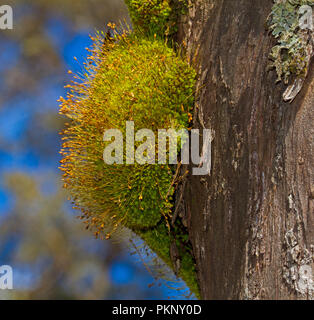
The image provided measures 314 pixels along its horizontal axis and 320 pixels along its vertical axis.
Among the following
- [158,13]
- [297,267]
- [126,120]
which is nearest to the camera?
[297,267]

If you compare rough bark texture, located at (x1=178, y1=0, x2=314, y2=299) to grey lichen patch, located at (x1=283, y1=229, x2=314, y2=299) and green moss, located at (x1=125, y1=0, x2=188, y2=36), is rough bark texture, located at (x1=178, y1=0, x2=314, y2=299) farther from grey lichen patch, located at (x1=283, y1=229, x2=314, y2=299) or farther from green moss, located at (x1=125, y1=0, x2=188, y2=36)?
green moss, located at (x1=125, y1=0, x2=188, y2=36)

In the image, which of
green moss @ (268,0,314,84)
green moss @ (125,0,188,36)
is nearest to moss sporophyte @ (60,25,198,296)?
green moss @ (125,0,188,36)

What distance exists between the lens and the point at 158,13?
5.21ft

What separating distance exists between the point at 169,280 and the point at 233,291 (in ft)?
2.26

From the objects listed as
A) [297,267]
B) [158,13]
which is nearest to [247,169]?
[297,267]

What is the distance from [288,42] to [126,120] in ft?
1.83

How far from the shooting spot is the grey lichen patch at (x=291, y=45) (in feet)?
3.59

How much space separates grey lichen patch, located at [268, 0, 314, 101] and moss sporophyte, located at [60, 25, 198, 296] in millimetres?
346

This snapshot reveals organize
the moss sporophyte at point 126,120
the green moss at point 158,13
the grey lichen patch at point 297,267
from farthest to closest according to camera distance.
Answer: the green moss at point 158,13, the moss sporophyte at point 126,120, the grey lichen patch at point 297,267

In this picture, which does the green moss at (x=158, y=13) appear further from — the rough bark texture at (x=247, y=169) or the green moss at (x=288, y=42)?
the green moss at (x=288, y=42)

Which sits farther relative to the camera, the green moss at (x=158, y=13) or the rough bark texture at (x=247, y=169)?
the green moss at (x=158, y=13)

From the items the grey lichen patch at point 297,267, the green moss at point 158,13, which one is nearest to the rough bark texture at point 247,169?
the grey lichen patch at point 297,267

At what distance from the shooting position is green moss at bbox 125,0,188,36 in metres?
1.57

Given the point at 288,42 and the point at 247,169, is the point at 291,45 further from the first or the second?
the point at 247,169
